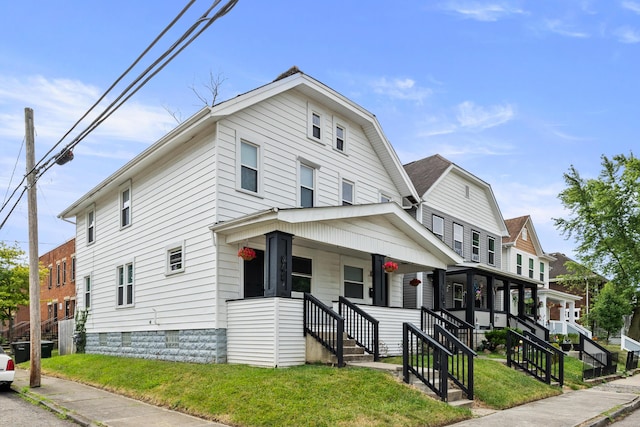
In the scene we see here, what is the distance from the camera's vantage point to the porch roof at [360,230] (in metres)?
12.6

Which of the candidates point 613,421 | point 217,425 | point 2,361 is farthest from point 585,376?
point 2,361

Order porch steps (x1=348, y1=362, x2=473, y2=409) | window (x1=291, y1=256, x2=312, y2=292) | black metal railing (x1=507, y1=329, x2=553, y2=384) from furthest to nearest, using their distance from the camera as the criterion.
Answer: window (x1=291, y1=256, x2=312, y2=292) < black metal railing (x1=507, y1=329, x2=553, y2=384) < porch steps (x1=348, y1=362, x2=473, y2=409)

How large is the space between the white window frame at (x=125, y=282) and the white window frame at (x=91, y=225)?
3.13 metres

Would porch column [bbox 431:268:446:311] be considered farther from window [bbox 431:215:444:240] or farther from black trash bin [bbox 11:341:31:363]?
black trash bin [bbox 11:341:31:363]

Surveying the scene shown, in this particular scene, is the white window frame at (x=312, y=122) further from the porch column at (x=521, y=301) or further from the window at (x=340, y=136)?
the porch column at (x=521, y=301)

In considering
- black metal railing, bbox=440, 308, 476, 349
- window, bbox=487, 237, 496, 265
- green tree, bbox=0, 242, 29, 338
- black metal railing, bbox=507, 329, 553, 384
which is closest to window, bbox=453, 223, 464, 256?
window, bbox=487, 237, 496, 265

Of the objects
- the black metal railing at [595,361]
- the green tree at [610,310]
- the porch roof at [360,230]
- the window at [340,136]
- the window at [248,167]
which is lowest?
the green tree at [610,310]

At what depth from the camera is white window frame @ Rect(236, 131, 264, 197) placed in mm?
14430

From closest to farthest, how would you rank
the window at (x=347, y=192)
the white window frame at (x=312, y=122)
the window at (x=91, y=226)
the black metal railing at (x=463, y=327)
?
1. the black metal railing at (x=463, y=327)
2. the white window frame at (x=312, y=122)
3. the window at (x=347, y=192)
4. the window at (x=91, y=226)

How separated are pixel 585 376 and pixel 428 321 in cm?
491

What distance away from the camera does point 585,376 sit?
16.6 meters

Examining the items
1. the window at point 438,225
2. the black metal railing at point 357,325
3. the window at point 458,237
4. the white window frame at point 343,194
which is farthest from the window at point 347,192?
the window at point 458,237

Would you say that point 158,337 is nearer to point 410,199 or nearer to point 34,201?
point 34,201

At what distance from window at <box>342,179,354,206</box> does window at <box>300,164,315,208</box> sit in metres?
1.50
